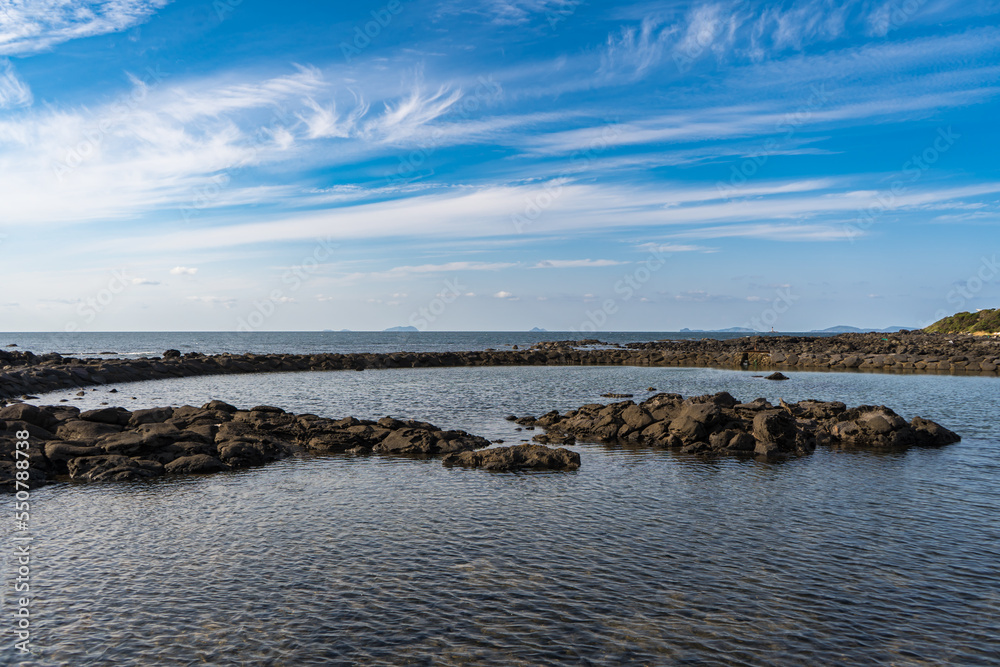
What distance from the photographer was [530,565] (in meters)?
14.4

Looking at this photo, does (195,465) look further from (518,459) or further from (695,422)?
(695,422)

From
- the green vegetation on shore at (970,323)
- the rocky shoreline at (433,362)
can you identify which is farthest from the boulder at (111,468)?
the green vegetation on shore at (970,323)

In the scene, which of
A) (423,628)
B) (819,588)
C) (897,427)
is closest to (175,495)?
(423,628)

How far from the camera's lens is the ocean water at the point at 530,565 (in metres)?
10.8

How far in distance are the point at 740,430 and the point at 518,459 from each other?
12.6 meters

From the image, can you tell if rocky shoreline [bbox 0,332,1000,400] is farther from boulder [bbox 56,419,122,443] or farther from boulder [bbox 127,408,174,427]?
boulder [bbox 56,419,122,443]

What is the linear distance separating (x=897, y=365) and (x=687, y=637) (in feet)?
282

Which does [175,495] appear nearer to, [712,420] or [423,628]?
[423,628]

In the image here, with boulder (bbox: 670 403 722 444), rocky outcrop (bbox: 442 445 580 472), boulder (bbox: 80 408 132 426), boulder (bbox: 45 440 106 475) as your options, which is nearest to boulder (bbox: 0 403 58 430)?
boulder (bbox: 80 408 132 426)

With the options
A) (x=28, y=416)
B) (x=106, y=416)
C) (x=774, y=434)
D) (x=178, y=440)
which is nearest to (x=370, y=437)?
(x=178, y=440)

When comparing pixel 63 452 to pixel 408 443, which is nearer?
pixel 63 452

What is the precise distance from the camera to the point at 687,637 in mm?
11078

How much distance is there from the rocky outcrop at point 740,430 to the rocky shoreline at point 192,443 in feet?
19.8

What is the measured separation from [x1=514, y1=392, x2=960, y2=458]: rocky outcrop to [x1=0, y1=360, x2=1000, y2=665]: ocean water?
7.98ft
